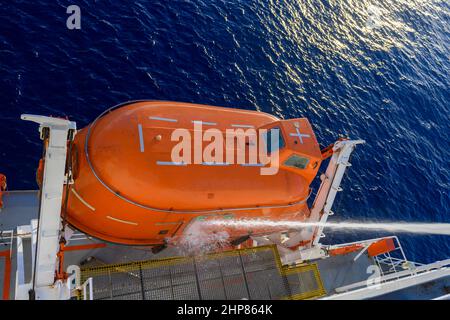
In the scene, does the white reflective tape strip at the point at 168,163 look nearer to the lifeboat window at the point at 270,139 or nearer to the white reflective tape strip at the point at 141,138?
the white reflective tape strip at the point at 141,138

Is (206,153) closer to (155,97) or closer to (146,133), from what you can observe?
(146,133)

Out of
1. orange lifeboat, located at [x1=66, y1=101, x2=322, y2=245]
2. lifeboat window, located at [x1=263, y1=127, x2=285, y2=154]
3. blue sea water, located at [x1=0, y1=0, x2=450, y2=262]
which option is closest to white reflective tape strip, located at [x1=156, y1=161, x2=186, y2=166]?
orange lifeboat, located at [x1=66, y1=101, x2=322, y2=245]

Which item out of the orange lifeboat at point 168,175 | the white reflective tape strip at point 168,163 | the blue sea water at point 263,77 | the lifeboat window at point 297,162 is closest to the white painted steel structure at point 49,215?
the orange lifeboat at point 168,175

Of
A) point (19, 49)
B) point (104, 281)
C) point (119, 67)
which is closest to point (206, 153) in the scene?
point (104, 281)

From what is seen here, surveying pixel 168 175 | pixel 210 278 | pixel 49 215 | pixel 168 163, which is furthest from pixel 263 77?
pixel 49 215

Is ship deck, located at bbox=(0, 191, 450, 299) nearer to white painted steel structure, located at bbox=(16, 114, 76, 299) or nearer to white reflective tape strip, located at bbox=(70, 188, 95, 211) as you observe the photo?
white reflective tape strip, located at bbox=(70, 188, 95, 211)
